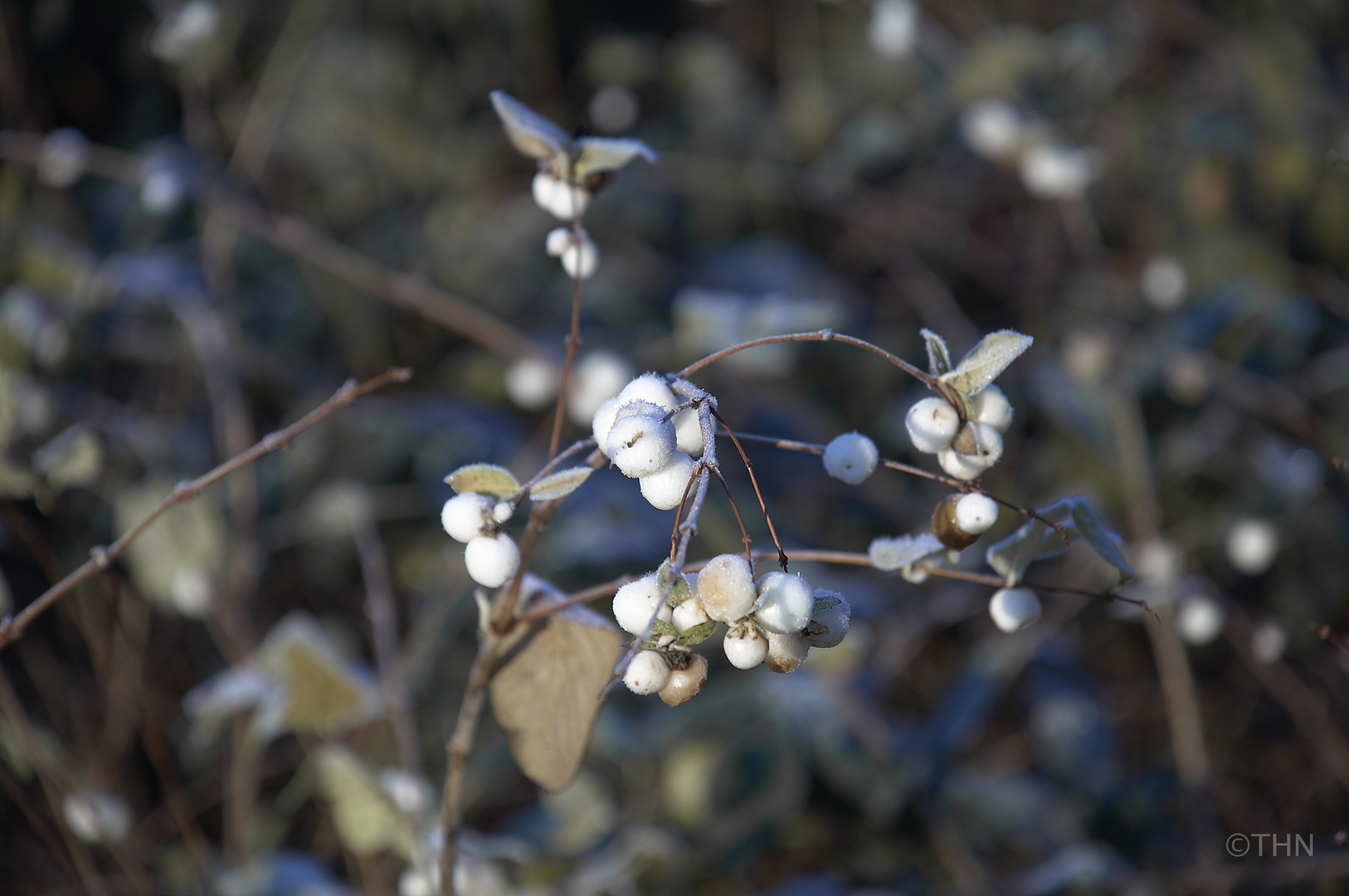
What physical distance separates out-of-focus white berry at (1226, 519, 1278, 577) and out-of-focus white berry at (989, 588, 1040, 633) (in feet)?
2.34

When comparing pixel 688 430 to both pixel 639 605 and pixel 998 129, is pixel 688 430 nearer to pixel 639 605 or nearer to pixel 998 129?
pixel 639 605

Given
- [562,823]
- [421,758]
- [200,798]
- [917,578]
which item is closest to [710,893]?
[562,823]

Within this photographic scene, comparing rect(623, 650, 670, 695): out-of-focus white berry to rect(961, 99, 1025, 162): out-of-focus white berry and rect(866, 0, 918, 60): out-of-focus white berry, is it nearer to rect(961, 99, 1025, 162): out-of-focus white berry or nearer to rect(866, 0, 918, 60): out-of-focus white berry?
rect(961, 99, 1025, 162): out-of-focus white berry

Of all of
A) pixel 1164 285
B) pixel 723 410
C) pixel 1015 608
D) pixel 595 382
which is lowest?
pixel 723 410

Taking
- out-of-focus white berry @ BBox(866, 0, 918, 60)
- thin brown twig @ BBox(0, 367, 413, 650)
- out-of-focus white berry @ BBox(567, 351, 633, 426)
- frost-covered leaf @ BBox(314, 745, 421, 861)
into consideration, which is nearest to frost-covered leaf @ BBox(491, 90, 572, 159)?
thin brown twig @ BBox(0, 367, 413, 650)

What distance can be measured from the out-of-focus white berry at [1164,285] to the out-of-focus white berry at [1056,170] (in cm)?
16

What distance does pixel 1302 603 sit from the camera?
117cm

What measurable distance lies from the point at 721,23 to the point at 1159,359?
3.84ft

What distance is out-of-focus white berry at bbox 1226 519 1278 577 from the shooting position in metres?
1.05

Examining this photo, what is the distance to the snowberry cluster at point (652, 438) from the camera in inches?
14.3

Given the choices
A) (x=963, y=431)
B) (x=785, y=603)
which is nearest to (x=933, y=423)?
(x=963, y=431)

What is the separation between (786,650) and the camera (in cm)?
39

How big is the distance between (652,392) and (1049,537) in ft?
0.76

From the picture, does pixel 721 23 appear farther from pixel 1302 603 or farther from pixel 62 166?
pixel 1302 603
